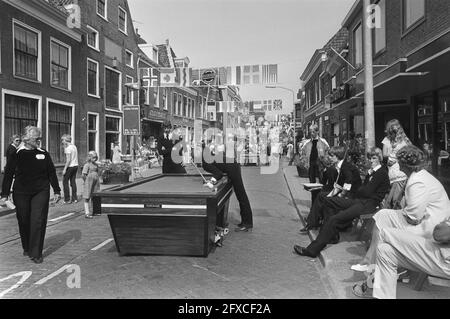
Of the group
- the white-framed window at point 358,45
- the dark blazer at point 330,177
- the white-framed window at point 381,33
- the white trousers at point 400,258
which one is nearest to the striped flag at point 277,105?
the white-framed window at point 358,45

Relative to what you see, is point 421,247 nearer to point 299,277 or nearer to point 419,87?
point 299,277

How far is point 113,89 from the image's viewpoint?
22.6m

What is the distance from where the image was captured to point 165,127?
9328mm

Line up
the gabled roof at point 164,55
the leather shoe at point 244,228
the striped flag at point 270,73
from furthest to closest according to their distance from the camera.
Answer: the gabled roof at point 164,55
the striped flag at point 270,73
the leather shoe at point 244,228

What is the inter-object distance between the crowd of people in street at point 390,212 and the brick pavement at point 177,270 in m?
0.52

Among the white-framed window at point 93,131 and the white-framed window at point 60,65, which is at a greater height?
the white-framed window at point 60,65

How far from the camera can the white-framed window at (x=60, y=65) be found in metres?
16.6

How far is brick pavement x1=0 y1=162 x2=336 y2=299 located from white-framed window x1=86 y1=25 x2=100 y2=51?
14.9 metres

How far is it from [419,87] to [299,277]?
827cm

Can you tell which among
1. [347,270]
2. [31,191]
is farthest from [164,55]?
[347,270]

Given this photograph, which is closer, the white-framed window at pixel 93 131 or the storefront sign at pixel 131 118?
the storefront sign at pixel 131 118

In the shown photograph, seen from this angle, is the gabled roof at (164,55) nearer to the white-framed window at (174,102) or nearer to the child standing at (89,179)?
the white-framed window at (174,102)

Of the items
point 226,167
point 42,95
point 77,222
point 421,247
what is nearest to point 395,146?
point 226,167

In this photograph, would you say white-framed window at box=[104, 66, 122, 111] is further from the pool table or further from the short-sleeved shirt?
the pool table
